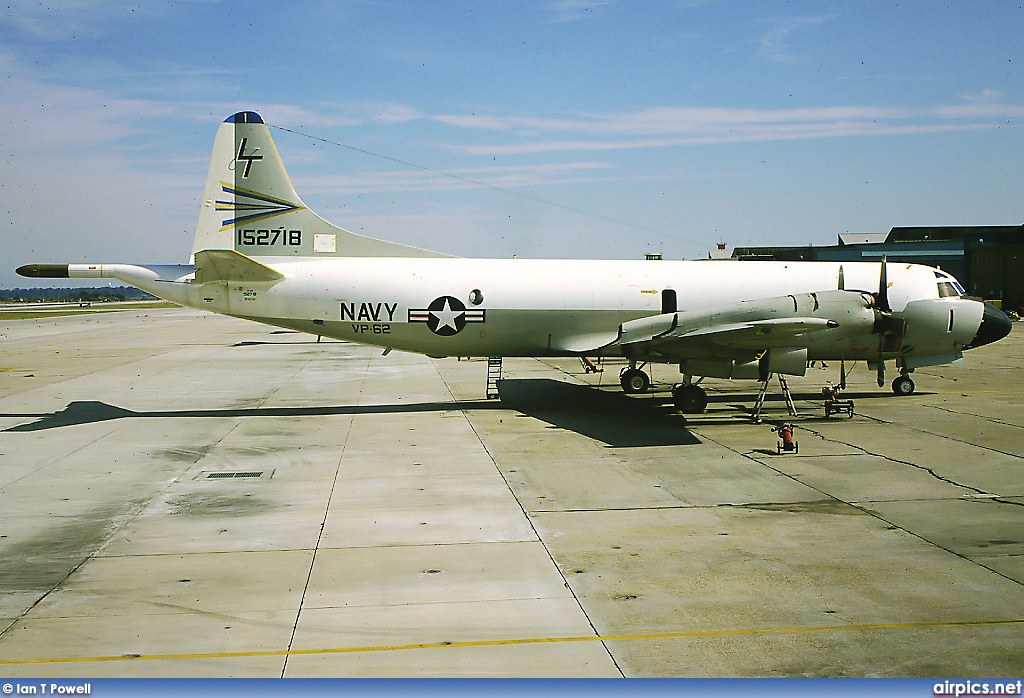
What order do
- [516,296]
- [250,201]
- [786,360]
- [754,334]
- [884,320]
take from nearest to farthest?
[754,334], [786,360], [250,201], [516,296], [884,320]

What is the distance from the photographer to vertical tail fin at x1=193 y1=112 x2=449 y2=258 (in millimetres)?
20203

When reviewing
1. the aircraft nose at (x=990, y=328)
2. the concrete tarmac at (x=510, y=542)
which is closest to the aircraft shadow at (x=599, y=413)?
the concrete tarmac at (x=510, y=542)

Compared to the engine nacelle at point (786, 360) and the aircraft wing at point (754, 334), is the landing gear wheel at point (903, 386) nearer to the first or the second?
the aircraft wing at point (754, 334)

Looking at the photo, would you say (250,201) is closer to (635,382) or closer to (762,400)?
(635,382)

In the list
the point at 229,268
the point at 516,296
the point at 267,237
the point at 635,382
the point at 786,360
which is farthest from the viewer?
the point at 635,382

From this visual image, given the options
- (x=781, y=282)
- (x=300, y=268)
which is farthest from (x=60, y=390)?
(x=781, y=282)

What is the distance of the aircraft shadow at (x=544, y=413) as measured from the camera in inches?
699

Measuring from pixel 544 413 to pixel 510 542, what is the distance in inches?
418

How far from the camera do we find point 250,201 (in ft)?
66.8

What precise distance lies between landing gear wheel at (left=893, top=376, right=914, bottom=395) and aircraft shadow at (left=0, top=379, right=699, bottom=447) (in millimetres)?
8014

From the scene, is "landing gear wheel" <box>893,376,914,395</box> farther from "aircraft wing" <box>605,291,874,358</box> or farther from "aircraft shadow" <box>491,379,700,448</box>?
"aircraft shadow" <box>491,379,700,448</box>

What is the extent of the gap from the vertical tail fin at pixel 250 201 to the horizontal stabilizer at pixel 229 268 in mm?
814

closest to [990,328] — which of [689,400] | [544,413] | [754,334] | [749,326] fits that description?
[754,334]

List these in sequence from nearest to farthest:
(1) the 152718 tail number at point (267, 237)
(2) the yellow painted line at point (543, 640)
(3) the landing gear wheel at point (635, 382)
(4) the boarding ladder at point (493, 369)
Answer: (2) the yellow painted line at point (543, 640), (1) the 152718 tail number at point (267, 237), (4) the boarding ladder at point (493, 369), (3) the landing gear wheel at point (635, 382)
